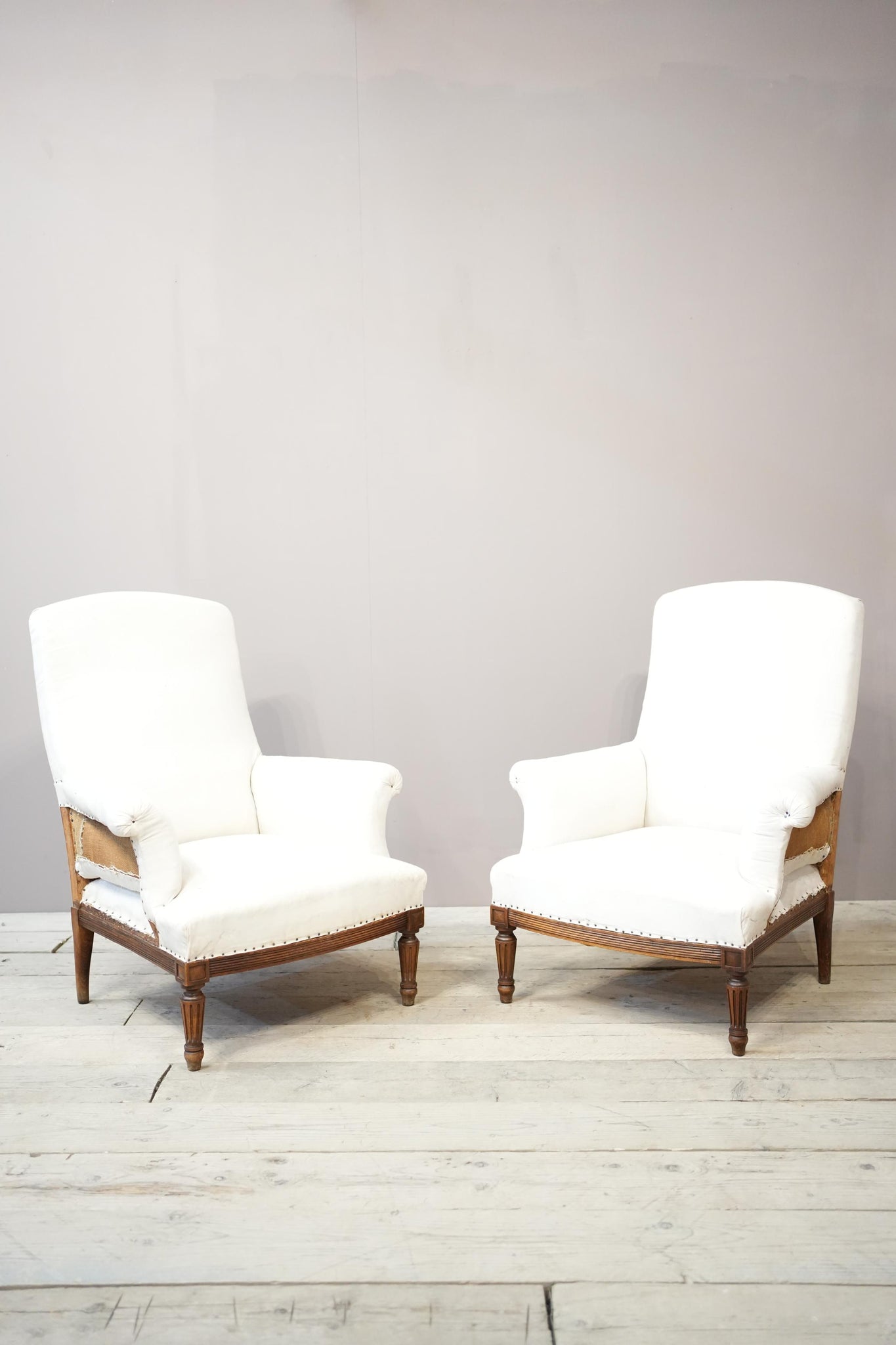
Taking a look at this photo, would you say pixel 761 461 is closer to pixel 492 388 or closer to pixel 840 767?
pixel 492 388

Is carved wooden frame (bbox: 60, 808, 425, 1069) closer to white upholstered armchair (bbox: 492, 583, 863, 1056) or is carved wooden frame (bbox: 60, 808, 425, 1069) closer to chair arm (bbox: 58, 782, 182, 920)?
chair arm (bbox: 58, 782, 182, 920)

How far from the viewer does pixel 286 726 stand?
11.4 ft

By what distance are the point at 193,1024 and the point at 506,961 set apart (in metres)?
0.79

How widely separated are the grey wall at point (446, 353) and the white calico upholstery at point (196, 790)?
0.55m

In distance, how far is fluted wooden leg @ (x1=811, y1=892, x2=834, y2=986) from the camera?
2758 mm

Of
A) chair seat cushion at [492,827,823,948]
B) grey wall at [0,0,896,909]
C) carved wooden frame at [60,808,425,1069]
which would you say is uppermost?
grey wall at [0,0,896,909]

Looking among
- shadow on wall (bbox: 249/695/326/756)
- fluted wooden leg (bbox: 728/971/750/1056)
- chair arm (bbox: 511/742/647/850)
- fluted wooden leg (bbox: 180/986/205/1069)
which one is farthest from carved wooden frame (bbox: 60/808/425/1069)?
shadow on wall (bbox: 249/695/326/756)

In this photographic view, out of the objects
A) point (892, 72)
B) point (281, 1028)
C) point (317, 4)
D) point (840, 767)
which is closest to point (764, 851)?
point (840, 767)

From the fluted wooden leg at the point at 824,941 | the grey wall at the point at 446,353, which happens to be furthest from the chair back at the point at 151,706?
the fluted wooden leg at the point at 824,941

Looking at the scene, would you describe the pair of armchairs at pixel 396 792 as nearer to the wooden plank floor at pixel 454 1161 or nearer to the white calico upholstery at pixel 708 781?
the white calico upholstery at pixel 708 781

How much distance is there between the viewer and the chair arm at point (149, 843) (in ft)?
7.59

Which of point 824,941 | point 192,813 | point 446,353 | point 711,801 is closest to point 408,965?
point 192,813

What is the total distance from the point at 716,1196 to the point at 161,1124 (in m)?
1.05

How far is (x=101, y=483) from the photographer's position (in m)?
3.41
